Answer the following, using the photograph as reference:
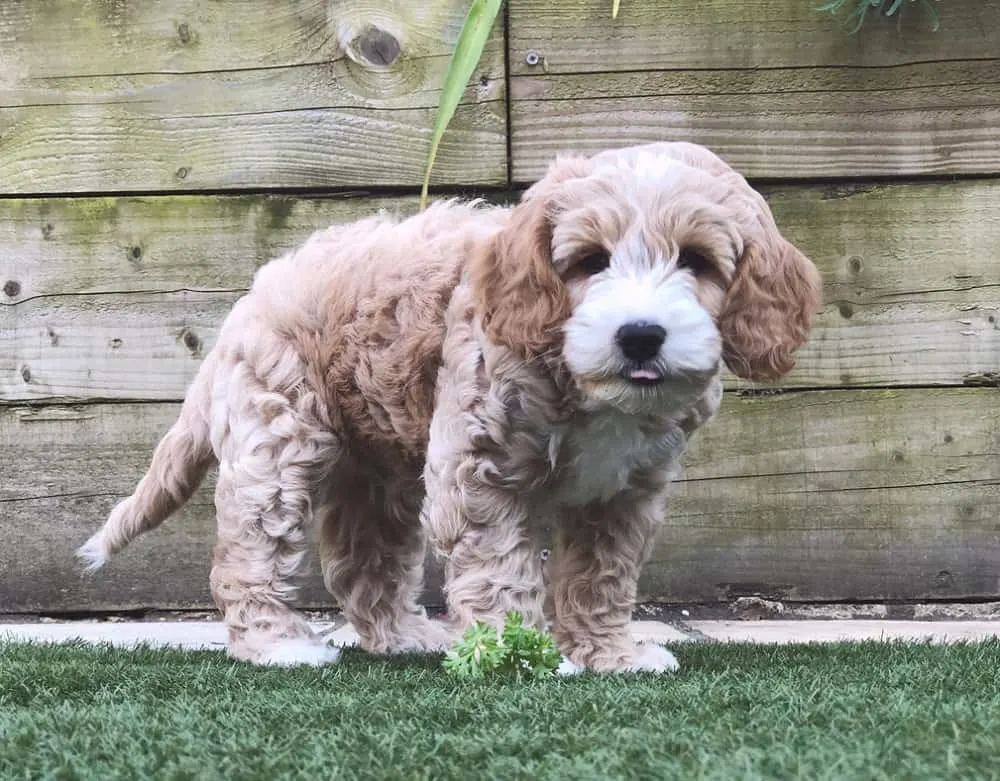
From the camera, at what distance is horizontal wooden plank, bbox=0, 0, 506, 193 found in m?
3.96

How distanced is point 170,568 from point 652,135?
90.8 inches

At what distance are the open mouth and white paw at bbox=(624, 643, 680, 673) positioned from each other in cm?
77

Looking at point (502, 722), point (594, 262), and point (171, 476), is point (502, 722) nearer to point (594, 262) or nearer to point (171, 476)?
point (594, 262)

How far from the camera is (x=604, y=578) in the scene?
2914 millimetres

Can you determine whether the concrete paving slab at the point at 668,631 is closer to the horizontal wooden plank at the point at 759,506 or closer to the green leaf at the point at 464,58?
the horizontal wooden plank at the point at 759,506

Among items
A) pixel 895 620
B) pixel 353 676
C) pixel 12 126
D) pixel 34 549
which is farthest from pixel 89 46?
pixel 895 620

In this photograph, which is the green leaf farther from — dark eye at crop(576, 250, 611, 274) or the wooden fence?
the wooden fence

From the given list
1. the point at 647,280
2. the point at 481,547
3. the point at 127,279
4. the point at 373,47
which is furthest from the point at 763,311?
the point at 127,279

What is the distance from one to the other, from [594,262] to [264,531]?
46.3 inches

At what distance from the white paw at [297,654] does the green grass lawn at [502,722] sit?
25 centimetres

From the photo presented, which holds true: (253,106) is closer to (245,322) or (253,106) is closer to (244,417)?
(245,322)

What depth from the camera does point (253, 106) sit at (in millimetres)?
4004

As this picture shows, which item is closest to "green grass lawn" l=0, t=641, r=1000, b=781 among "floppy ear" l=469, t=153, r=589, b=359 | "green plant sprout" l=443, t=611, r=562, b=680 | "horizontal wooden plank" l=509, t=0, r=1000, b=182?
"green plant sprout" l=443, t=611, r=562, b=680

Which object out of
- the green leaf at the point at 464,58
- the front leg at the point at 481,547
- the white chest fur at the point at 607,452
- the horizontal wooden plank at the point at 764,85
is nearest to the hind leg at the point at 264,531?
the front leg at the point at 481,547
